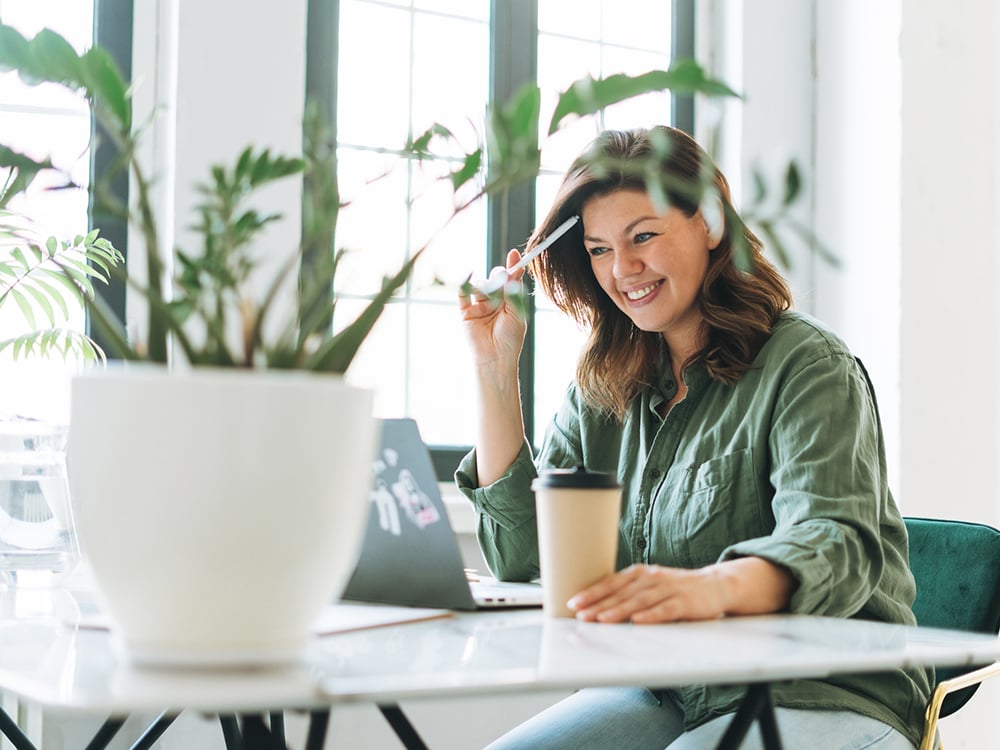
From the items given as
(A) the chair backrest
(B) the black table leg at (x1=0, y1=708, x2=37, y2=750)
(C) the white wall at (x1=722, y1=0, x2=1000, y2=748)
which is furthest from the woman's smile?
(C) the white wall at (x1=722, y1=0, x2=1000, y2=748)

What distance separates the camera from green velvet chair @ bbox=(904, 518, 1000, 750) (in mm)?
1483

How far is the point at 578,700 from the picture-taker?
140 cm

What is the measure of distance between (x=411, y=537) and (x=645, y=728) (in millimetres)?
436

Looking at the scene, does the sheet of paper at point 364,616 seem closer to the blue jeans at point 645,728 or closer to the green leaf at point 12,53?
the blue jeans at point 645,728

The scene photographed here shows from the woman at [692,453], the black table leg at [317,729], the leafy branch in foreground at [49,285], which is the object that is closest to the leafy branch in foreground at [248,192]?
the woman at [692,453]

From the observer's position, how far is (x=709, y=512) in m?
1.39

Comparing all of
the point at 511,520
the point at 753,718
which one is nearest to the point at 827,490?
the point at 753,718

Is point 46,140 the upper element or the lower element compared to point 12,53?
upper

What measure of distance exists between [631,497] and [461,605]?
500 mm

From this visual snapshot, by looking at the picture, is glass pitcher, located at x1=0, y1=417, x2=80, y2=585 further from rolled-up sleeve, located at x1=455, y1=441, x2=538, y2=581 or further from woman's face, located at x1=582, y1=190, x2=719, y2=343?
woman's face, located at x1=582, y1=190, x2=719, y2=343

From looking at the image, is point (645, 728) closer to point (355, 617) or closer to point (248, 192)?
point (355, 617)

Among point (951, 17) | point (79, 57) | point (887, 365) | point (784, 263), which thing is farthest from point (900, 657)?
point (951, 17)

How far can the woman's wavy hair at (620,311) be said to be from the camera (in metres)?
1.49

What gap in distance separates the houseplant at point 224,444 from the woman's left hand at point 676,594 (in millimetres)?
313
